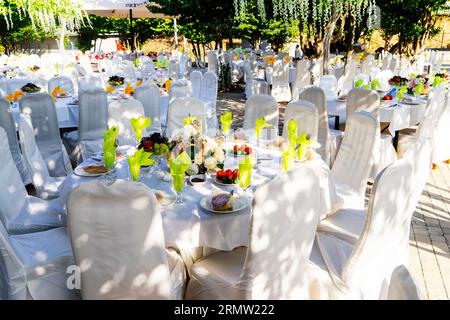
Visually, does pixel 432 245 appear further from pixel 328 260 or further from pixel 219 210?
pixel 219 210

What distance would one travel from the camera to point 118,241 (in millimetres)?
1938

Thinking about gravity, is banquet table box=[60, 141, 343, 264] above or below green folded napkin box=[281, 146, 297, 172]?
below

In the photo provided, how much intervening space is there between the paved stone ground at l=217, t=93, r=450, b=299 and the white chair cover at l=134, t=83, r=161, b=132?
3.15m

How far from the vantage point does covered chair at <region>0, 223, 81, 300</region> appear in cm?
224

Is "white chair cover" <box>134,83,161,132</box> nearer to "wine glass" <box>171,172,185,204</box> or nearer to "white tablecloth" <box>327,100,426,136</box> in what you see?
"white tablecloth" <box>327,100,426,136</box>

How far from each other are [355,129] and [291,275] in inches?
67.6

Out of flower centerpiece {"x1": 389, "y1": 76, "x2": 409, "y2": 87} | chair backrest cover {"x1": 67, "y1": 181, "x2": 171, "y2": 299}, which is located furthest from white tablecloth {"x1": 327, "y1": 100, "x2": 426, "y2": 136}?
chair backrest cover {"x1": 67, "y1": 181, "x2": 171, "y2": 299}

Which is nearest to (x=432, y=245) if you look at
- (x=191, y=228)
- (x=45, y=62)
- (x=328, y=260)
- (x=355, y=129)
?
(x=355, y=129)

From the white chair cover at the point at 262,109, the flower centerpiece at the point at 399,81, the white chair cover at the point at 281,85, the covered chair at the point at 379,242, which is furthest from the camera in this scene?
the white chair cover at the point at 281,85

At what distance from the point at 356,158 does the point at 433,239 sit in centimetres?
97

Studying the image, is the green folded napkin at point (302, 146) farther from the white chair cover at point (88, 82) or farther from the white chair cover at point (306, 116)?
the white chair cover at point (88, 82)

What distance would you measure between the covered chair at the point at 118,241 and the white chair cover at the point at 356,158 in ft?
5.73

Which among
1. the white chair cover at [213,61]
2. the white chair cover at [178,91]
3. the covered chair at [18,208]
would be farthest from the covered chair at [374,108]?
the white chair cover at [213,61]

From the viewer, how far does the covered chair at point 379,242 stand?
2160 millimetres
